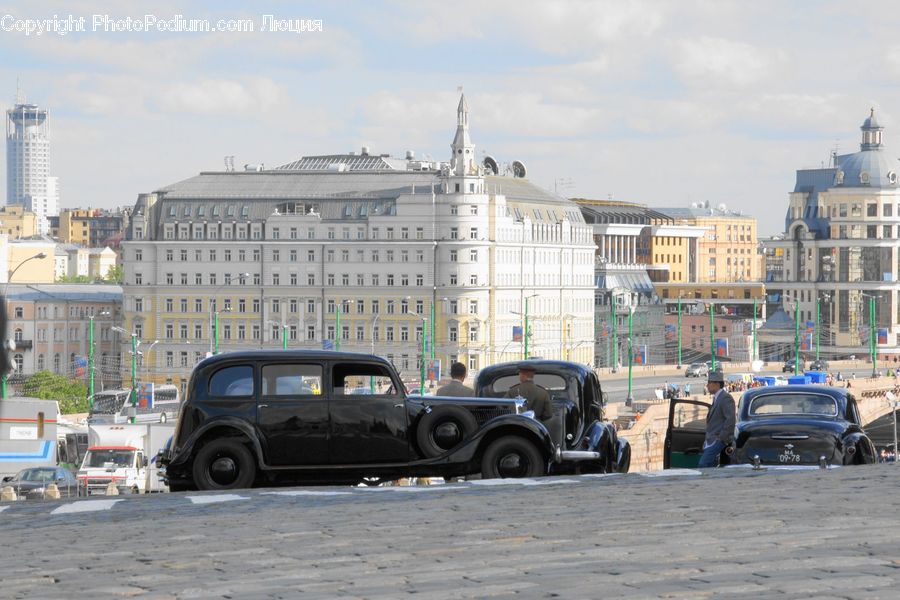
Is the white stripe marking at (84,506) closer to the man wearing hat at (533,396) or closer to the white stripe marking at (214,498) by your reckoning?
the white stripe marking at (214,498)

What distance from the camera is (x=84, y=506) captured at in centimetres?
1697

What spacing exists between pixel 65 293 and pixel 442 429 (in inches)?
5786

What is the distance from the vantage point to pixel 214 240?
15000 centimetres

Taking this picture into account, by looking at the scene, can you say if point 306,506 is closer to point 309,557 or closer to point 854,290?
point 309,557

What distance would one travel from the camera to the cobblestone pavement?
11.0m

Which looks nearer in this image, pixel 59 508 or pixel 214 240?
pixel 59 508

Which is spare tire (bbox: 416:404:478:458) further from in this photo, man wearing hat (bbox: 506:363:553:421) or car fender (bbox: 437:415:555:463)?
man wearing hat (bbox: 506:363:553:421)

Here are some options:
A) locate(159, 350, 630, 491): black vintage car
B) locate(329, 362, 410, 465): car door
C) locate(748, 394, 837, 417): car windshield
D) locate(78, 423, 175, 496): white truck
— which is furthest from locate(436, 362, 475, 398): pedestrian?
locate(78, 423, 175, 496): white truck

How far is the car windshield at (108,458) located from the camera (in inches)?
1747

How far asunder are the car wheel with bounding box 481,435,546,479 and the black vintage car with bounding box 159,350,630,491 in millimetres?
11

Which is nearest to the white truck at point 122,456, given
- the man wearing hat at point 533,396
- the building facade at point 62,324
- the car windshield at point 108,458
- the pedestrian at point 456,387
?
the car windshield at point 108,458

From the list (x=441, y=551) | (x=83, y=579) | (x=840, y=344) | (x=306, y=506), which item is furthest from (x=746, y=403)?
(x=840, y=344)

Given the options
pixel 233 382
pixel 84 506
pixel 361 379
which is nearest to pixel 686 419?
pixel 361 379

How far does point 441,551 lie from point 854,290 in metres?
191
